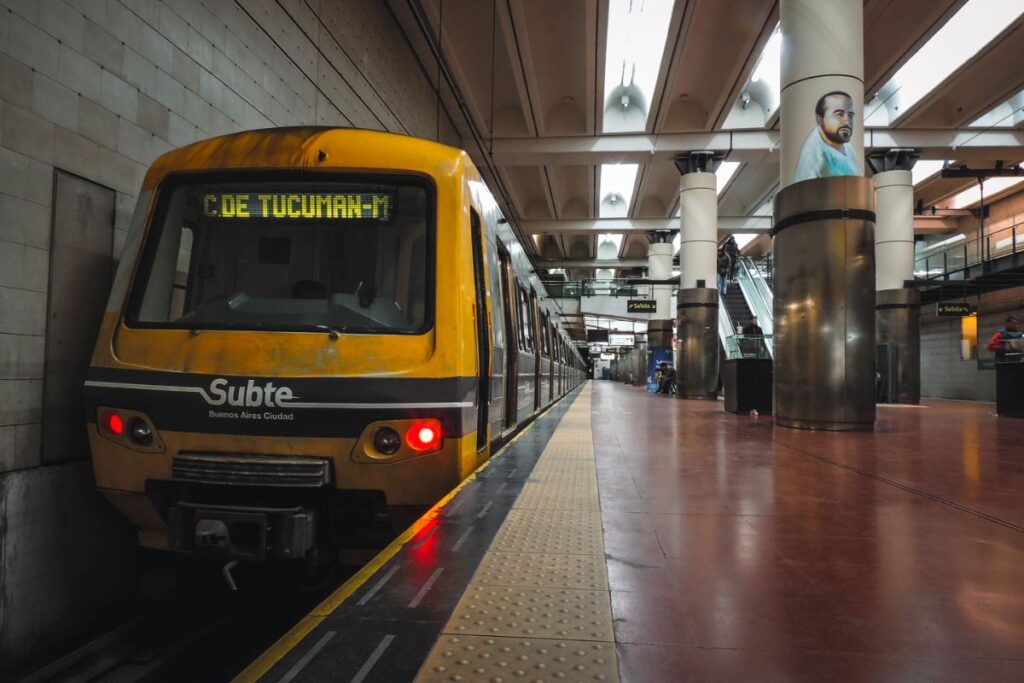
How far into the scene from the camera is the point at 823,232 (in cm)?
814

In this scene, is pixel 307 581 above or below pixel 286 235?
below

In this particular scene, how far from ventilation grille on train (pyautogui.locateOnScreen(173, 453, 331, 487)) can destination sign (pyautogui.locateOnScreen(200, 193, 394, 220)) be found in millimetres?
1370

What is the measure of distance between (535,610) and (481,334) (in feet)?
7.06

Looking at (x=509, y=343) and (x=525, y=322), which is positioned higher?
(x=525, y=322)

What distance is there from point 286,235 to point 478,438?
1.70 metres

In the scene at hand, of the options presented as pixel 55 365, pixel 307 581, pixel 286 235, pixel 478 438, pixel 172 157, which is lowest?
pixel 307 581

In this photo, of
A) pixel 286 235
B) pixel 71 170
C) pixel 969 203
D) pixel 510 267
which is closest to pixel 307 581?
pixel 286 235

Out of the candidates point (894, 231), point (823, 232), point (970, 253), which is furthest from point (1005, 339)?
point (970, 253)

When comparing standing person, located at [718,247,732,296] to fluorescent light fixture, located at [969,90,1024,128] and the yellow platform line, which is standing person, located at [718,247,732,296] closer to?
fluorescent light fixture, located at [969,90,1024,128]

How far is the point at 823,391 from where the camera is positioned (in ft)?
26.9

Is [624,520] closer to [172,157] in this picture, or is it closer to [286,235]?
[286,235]

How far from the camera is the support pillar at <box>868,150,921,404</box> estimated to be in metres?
16.8

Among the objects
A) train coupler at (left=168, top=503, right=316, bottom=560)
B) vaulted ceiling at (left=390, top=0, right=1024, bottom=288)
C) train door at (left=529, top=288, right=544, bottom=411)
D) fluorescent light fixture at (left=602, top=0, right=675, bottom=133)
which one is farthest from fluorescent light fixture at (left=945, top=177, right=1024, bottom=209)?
train coupler at (left=168, top=503, right=316, bottom=560)

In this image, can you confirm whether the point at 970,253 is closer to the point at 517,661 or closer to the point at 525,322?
the point at 525,322
